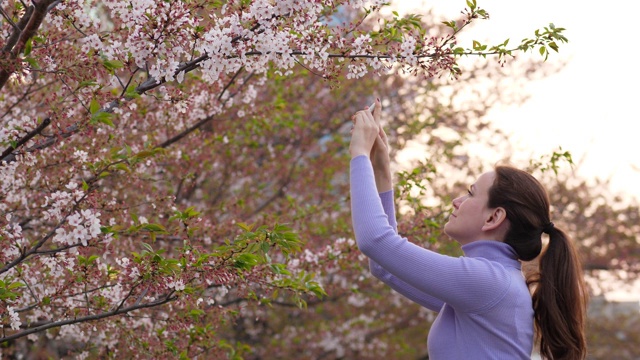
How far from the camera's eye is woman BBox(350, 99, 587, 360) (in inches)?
77.5

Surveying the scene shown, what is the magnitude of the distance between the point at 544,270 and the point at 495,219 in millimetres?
245

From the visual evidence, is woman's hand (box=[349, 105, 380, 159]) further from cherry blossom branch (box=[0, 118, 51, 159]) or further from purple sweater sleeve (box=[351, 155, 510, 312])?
cherry blossom branch (box=[0, 118, 51, 159])

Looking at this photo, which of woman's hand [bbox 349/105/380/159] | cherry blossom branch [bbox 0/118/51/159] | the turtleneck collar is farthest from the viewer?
cherry blossom branch [bbox 0/118/51/159]

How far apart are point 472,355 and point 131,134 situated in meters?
3.31

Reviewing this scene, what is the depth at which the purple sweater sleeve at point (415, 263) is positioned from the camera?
1.96m

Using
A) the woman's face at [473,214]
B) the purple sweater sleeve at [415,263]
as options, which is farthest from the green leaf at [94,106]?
the woman's face at [473,214]

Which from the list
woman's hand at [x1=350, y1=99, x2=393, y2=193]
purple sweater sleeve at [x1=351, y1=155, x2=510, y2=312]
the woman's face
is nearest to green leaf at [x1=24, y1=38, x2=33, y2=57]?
woman's hand at [x1=350, y1=99, x2=393, y2=193]

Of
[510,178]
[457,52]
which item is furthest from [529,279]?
[457,52]

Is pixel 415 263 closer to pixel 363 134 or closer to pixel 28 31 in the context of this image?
pixel 363 134

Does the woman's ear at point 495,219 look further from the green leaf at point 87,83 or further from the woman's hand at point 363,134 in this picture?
the green leaf at point 87,83

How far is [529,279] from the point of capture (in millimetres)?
2398

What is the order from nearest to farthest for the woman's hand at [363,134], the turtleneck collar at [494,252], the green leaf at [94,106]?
the woman's hand at [363,134] → the turtleneck collar at [494,252] → the green leaf at [94,106]

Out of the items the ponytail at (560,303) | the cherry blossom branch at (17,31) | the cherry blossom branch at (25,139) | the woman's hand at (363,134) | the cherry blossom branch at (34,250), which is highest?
the cherry blossom branch at (17,31)

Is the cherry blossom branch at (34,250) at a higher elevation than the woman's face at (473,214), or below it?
higher
